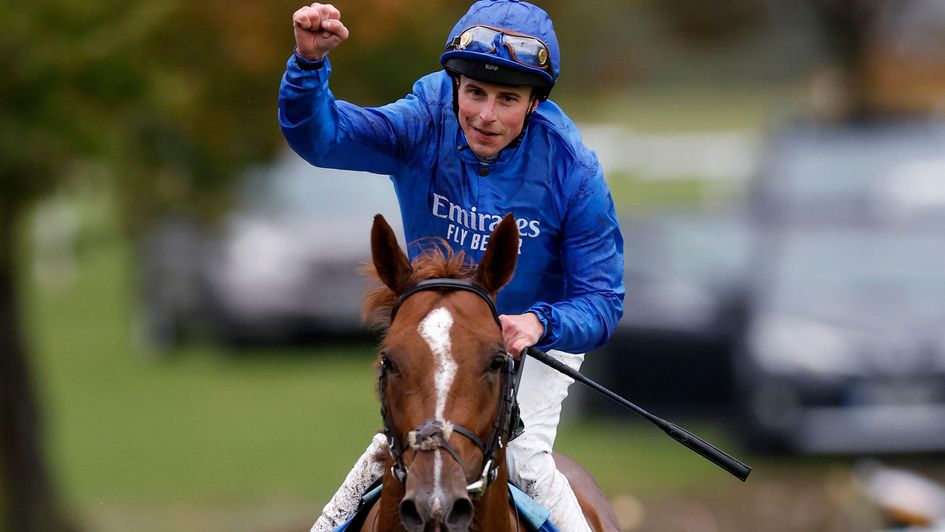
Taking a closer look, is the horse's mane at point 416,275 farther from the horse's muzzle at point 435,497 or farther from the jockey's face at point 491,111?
the horse's muzzle at point 435,497

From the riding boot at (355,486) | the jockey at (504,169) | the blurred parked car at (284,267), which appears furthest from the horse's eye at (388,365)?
the blurred parked car at (284,267)

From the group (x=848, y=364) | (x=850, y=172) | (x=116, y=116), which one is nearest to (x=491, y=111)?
(x=116, y=116)

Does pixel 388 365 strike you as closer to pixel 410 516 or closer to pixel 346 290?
pixel 410 516

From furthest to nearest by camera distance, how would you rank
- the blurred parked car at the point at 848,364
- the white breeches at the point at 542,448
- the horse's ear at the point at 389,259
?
1. the blurred parked car at the point at 848,364
2. the white breeches at the point at 542,448
3. the horse's ear at the point at 389,259

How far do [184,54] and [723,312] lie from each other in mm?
6957

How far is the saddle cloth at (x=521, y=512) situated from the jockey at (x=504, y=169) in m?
0.08

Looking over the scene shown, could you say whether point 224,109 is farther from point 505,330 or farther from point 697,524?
point 505,330

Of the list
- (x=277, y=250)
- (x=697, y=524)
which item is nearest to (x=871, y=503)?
(x=697, y=524)

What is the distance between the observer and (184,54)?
11000 millimetres

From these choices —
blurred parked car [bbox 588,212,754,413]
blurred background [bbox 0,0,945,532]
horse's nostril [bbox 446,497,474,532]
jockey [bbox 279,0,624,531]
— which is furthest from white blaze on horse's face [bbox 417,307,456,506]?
blurred parked car [bbox 588,212,754,413]

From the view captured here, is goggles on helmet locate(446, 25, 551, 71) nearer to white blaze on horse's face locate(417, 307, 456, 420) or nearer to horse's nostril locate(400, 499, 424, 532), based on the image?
white blaze on horse's face locate(417, 307, 456, 420)

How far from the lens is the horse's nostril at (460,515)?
475 centimetres

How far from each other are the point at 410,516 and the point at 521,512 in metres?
1.09

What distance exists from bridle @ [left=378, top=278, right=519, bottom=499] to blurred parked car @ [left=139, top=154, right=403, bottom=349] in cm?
1504
